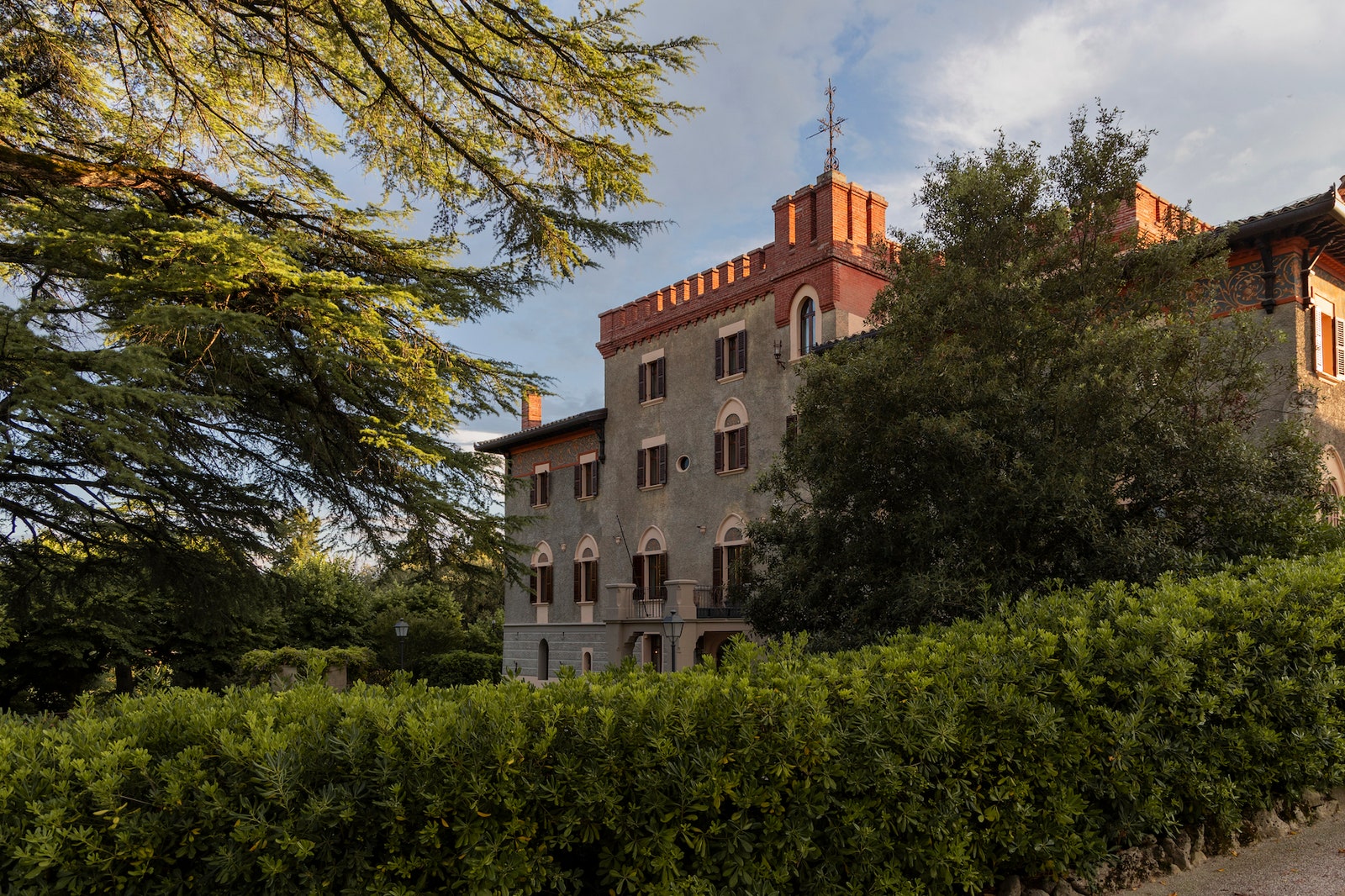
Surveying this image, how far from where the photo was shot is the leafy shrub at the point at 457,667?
33.5 m

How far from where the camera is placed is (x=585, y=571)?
27672 mm

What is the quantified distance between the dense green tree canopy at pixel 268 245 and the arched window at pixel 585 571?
16550 millimetres

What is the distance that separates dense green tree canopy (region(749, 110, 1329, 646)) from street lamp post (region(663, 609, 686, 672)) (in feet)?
36.2

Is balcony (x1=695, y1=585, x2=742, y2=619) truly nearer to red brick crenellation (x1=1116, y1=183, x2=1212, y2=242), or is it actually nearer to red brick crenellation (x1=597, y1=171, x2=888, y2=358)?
red brick crenellation (x1=597, y1=171, x2=888, y2=358)

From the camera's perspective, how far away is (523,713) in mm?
3779

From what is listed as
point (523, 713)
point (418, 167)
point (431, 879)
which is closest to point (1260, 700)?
point (523, 713)

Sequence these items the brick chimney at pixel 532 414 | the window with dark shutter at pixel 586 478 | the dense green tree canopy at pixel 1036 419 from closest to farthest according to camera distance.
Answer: the dense green tree canopy at pixel 1036 419, the window with dark shutter at pixel 586 478, the brick chimney at pixel 532 414

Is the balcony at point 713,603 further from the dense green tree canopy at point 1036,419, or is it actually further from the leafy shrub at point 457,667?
the leafy shrub at point 457,667

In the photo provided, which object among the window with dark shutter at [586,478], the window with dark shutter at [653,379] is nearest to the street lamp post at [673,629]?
the window with dark shutter at [653,379]

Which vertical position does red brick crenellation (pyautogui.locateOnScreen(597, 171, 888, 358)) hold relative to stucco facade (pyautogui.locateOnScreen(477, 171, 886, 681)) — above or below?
above

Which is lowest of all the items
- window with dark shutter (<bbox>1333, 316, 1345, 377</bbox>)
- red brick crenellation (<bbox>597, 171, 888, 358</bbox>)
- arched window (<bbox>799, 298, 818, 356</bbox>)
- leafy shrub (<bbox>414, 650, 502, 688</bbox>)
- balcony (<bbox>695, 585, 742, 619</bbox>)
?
leafy shrub (<bbox>414, 650, 502, 688</bbox>)

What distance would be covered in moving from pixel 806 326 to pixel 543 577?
12.9 meters

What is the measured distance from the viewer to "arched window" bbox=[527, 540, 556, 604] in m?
29.2

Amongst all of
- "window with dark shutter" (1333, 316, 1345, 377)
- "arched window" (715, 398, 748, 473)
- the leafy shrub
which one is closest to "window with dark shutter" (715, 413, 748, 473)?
"arched window" (715, 398, 748, 473)
